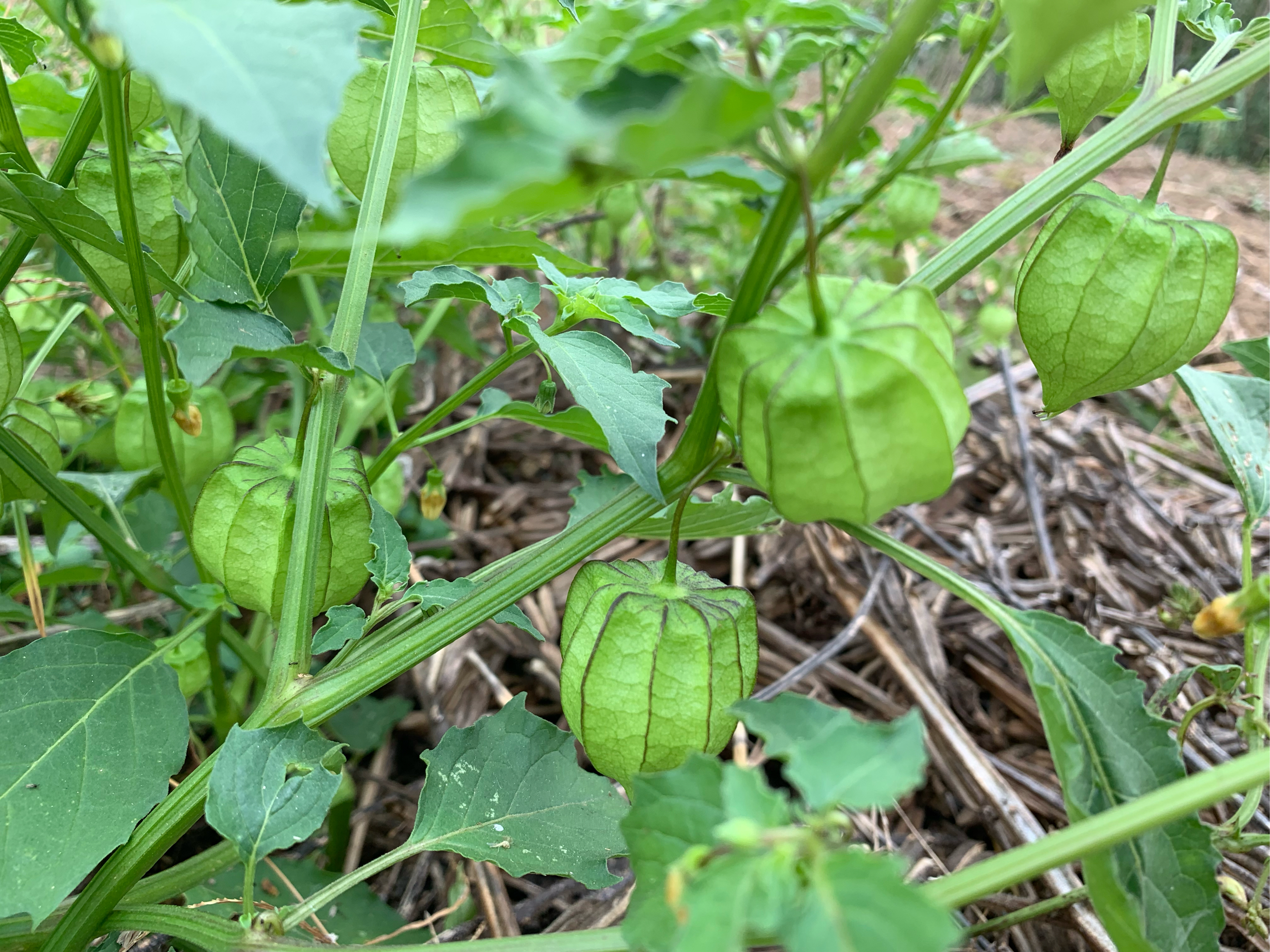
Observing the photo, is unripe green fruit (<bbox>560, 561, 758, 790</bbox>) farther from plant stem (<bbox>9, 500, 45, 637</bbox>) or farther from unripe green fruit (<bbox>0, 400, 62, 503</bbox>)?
plant stem (<bbox>9, 500, 45, 637</bbox>)

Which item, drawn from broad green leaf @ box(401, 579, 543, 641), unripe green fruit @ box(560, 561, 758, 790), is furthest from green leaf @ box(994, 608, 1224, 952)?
broad green leaf @ box(401, 579, 543, 641)

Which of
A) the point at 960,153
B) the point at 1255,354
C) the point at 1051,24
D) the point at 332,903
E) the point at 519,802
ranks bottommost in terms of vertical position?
the point at 332,903

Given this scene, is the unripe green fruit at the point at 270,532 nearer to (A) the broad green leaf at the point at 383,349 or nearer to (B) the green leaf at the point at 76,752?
(B) the green leaf at the point at 76,752

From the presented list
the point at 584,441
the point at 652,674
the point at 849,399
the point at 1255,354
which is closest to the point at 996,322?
the point at 1255,354

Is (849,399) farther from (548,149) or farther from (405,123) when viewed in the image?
(405,123)

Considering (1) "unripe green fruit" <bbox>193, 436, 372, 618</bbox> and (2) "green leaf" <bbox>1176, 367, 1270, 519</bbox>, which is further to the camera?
(2) "green leaf" <bbox>1176, 367, 1270, 519</bbox>

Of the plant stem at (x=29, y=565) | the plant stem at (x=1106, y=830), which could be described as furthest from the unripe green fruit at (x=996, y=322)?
the plant stem at (x=29, y=565)
